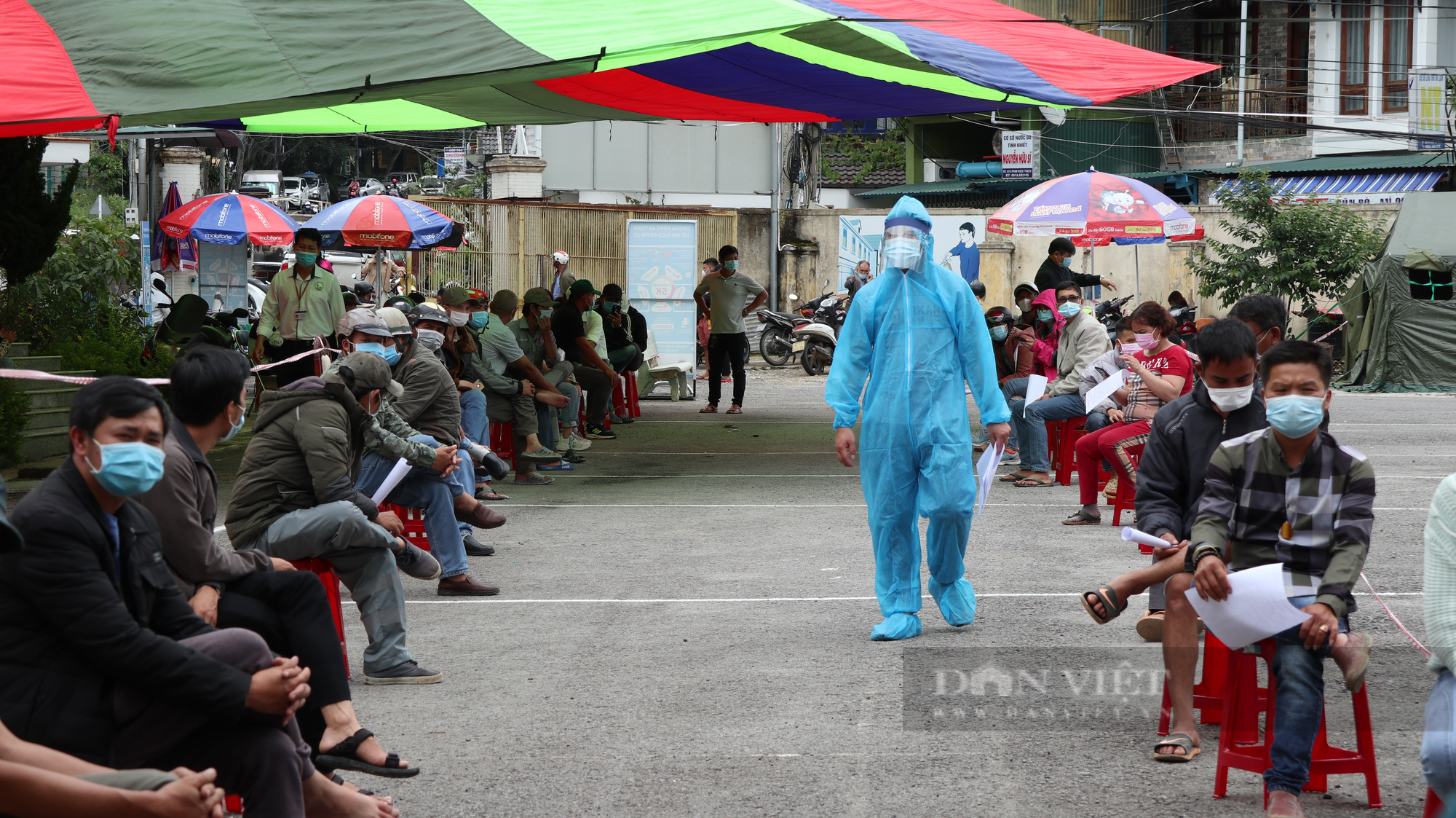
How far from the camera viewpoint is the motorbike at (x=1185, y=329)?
8.95 metres

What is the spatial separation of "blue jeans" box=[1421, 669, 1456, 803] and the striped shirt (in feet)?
2.02

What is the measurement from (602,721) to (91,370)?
867 centimetres

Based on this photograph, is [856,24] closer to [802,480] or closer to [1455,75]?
[802,480]

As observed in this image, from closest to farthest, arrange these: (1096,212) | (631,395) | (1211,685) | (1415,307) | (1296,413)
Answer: (1296,413)
(1211,685)
(1096,212)
(631,395)
(1415,307)

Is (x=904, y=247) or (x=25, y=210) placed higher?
(x=25, y=210)

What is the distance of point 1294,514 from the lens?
3.82 meters

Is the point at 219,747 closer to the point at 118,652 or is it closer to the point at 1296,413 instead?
the point at 118,652

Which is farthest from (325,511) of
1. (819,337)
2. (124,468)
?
(819,337)

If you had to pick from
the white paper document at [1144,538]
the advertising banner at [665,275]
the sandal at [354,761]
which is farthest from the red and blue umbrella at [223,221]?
the white paper document at [1144,538]

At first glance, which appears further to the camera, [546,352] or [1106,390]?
[546,352]

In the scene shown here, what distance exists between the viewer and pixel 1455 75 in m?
21.7

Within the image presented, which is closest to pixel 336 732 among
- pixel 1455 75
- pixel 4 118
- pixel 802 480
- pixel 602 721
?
pixel 602 721

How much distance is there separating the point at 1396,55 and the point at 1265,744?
25.8m

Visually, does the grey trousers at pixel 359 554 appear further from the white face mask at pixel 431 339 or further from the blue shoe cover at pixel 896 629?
the white face mask at pixel 431 339
